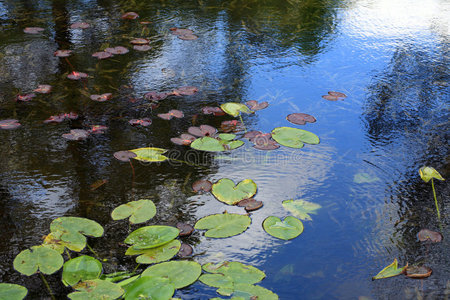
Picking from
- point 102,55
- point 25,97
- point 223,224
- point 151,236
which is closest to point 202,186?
point 223,224

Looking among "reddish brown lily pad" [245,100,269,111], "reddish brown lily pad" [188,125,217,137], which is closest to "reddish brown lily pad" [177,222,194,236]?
"reddish brown lily pad" [188,125,217,137]

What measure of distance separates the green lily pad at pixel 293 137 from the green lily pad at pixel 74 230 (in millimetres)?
977

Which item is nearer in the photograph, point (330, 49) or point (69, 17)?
point (330, 49)

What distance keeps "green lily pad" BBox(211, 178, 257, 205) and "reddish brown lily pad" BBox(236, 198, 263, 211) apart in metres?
0.02

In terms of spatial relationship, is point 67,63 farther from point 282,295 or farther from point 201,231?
point 282,295

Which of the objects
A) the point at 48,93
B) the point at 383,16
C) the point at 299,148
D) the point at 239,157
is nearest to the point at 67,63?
the point at 48,93

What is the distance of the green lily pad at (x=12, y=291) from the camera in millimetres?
1237

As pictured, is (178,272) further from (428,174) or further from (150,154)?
(428,174)

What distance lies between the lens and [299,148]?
6.67ft

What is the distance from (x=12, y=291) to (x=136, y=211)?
501 mm

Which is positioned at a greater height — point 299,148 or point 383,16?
point 383,16

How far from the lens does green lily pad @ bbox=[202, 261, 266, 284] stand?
4.38 ft

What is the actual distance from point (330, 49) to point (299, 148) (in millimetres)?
1321

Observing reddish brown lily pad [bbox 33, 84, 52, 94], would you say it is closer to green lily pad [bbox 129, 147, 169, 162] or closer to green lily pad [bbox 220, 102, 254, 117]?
green lily pad [bbox 129, 147, 169, 162]
